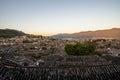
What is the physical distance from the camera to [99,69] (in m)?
11.4

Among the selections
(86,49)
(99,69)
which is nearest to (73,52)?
(86,49)

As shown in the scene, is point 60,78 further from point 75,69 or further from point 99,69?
point 99,69

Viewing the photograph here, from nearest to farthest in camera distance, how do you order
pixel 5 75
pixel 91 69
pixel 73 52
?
pixel 5 75
pixel 91 69
pixel 73 52

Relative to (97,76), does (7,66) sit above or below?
above

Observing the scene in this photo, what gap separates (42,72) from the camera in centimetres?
1084

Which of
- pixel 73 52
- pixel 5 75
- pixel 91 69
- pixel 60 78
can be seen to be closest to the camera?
pixel 5 75

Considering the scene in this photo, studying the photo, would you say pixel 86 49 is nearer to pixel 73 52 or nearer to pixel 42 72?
pixel 73 52

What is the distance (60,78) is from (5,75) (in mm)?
2791

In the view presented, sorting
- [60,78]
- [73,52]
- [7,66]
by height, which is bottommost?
[73,52]

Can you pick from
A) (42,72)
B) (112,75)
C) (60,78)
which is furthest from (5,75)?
(112,75)

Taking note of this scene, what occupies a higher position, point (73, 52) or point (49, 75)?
point (49, 75)

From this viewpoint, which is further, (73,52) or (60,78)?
(73,52)

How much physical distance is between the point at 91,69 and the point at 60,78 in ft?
6.32

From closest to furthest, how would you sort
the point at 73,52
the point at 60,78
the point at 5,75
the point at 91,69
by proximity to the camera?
the point at 5,75
the point at 60,78
the point at 91,69
the point at 73,52
